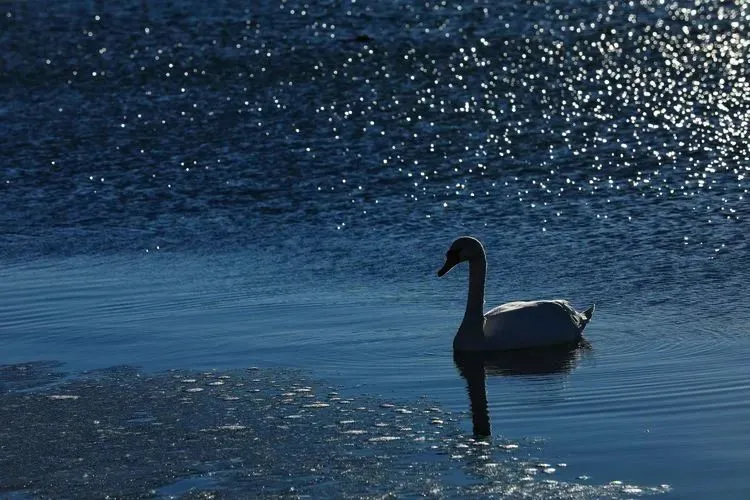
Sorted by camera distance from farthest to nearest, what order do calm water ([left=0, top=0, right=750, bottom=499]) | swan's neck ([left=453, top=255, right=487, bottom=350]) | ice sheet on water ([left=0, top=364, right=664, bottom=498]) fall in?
1. swan's neck ([left=453, top=255, right=487, bottom=350])
2. calm water ([left=0, top=0, right=750, bottom=499])
3. ice sheet on water ([left=0, top=364, right=664, bottom=498])

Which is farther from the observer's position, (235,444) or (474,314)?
(474,314)

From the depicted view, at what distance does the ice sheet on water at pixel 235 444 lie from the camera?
27.2 ft

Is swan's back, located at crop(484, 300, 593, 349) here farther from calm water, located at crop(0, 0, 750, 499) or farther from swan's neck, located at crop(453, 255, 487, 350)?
calm water, located at crop(0, 0, 750, 499)

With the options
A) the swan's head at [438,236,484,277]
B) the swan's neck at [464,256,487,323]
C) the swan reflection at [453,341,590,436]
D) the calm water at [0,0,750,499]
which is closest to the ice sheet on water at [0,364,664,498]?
the calm water at [0,0,750,499]

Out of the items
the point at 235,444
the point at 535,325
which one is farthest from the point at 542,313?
the point at 235,444

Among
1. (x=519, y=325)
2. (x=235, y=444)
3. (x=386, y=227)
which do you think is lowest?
(x=235, y=444)

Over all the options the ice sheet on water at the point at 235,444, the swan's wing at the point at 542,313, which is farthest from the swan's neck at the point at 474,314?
the ice sheet on water at the point at 235,444

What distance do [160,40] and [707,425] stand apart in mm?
17968

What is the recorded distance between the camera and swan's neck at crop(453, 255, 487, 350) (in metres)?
11.2

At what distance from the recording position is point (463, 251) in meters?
11.9

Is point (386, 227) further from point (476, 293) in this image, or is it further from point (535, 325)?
point (535, 325)

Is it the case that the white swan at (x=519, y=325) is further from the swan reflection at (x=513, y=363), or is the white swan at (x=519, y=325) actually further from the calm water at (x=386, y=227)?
the calm water at (x=386, y=227)

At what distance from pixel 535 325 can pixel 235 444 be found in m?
3.01

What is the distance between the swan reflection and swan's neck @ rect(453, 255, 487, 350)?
0.27ft
